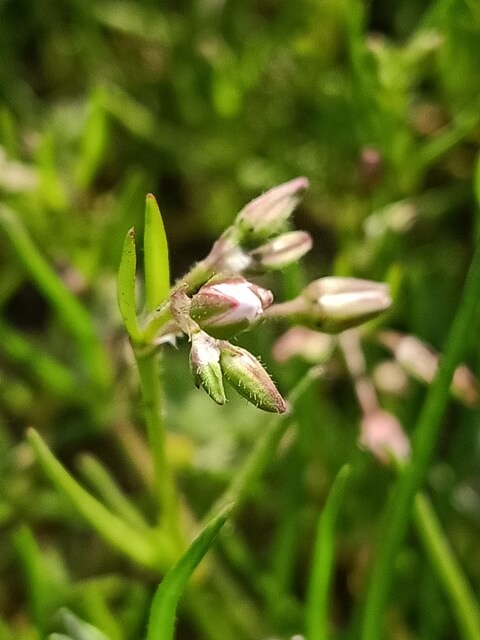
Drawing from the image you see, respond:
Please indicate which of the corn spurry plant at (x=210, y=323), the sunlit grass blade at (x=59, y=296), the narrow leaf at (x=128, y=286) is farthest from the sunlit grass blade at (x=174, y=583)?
the sunlit grass blade at (x=59, y=296)

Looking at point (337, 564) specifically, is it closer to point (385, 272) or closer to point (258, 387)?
point (385, 272)

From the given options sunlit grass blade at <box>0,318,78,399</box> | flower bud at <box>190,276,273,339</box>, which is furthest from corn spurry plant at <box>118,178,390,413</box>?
sunlit grass blade at <box>0,318,78,399</box>

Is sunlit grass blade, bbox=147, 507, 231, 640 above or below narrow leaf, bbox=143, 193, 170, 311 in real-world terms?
below

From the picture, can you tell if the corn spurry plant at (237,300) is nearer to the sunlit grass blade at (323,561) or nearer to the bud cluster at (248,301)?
the bud cluster at (248,301)

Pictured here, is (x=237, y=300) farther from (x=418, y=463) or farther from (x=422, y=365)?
(x=422, y=365)

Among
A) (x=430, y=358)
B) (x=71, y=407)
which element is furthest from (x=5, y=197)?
(x=430, y=358)

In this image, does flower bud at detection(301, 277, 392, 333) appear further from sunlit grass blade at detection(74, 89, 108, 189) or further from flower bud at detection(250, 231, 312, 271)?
sunlit grass blade at detection(74, 89, 108, 189)
